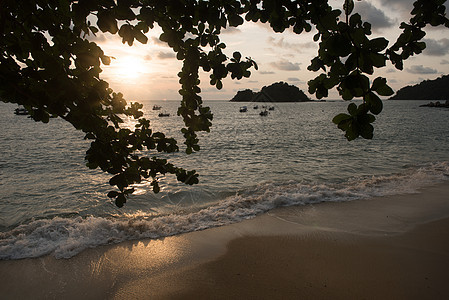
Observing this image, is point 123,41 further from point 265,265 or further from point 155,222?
point 155,222

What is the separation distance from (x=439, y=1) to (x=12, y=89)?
329 centimetres

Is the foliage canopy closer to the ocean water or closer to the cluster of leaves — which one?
the cluster of leaves

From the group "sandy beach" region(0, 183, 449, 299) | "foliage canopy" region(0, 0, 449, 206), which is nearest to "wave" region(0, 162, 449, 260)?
"sandy beach" region(0, 183, 449, 299)

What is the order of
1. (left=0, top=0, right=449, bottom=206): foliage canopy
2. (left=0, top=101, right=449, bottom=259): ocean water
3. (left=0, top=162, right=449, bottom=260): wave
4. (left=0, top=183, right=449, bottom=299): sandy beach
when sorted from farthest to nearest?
(left=0, top=101, right=449, bottom=259): ocean water
(left=0, top=162, right=449, bottom=260): wave
(left=0, top=183, right=449, bottom=299): sandy beach
(left=0, top=0, right=449, bottom=206): foliage canopy

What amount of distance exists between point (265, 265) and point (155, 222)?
410 centimetres

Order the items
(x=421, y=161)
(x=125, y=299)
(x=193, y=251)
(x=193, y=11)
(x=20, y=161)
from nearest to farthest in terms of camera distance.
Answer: (x=193, y=11), (x=125, y=299), (x=193, y=251), (x=421, y=161), (x=20, y=161)

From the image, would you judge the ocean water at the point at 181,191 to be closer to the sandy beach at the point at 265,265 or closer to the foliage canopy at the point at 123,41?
the sandy beach at the point at 265,265

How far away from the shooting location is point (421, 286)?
16.7ft

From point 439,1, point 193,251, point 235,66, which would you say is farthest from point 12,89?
point 193,251

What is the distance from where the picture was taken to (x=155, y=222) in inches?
335

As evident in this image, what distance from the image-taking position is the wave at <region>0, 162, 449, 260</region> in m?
7.14

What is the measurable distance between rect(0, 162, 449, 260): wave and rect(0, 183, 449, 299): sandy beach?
431mm

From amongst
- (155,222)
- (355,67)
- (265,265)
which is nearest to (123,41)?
(355,67)

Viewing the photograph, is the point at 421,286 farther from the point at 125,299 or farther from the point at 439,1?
the point at 125,299
